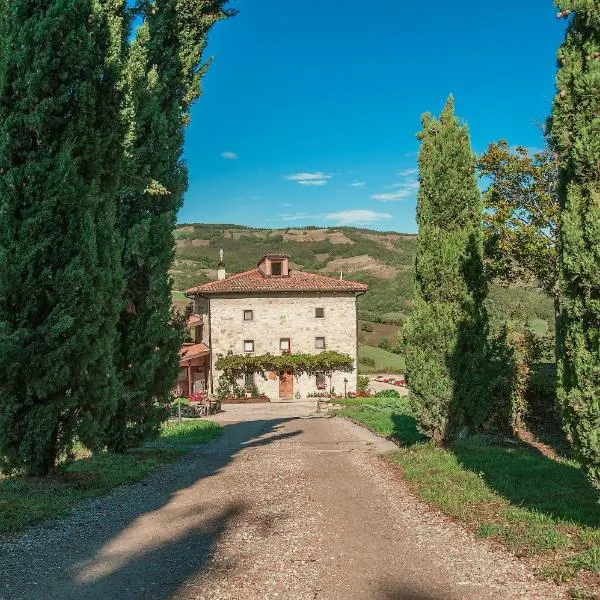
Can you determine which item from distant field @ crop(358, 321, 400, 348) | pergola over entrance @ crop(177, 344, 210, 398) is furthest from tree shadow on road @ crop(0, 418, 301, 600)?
distant field @ crop(358, 321, 400, 348)

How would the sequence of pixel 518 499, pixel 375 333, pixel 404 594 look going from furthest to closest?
pixel 375 333 → pixel 518 499 → pixel 404 594

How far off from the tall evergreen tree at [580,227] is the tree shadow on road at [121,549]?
3638 millimetres

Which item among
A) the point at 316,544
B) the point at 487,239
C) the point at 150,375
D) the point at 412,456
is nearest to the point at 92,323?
the point at 150,375

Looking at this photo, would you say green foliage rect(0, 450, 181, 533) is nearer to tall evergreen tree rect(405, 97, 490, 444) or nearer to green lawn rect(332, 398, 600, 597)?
green lawn rect(332, 398, 600, 597)

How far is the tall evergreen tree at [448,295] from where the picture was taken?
37.7 ft

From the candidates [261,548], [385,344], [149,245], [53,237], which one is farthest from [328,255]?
[261,548]

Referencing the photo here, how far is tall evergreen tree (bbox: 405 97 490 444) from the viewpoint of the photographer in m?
11.5

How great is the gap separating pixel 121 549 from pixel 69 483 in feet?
10.5

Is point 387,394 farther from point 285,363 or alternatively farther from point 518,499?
point 518,499

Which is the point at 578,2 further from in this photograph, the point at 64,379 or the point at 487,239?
the point at 487,239

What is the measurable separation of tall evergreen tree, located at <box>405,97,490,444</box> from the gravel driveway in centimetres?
284

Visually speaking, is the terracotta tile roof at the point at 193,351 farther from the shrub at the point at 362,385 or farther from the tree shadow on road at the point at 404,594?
the tree shadow on road at the point at 404,594

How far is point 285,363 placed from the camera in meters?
36.3

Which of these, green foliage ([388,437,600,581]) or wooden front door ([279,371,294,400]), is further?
wooden front door ([279,371,294,400])
